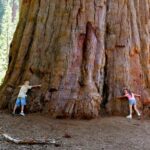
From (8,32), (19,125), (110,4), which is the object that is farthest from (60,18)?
(8,32)

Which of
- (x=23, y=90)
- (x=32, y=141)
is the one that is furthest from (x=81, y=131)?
(x=23, y=90)

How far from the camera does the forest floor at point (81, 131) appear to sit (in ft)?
20.7

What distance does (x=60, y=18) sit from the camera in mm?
9328

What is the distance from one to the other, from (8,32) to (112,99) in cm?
4298

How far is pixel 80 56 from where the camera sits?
895 cm

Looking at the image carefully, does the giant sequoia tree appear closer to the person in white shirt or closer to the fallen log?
the person in white shirt

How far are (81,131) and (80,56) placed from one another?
2.19m

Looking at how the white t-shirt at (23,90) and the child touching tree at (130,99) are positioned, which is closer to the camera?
the white t-shirt at (23,90)

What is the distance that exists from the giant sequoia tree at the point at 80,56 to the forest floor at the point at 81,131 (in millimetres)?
422

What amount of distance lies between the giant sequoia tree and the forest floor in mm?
422

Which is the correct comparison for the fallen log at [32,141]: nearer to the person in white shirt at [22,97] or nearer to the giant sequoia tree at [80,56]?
the giant sequoia tree at [80,56]

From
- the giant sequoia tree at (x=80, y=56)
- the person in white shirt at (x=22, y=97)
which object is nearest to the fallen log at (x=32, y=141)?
the giant sequoia tree at (x=80, y=56)

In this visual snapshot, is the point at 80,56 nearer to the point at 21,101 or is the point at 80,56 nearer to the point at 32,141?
the point at 21,101

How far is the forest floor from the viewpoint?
A: 20.7 feet
